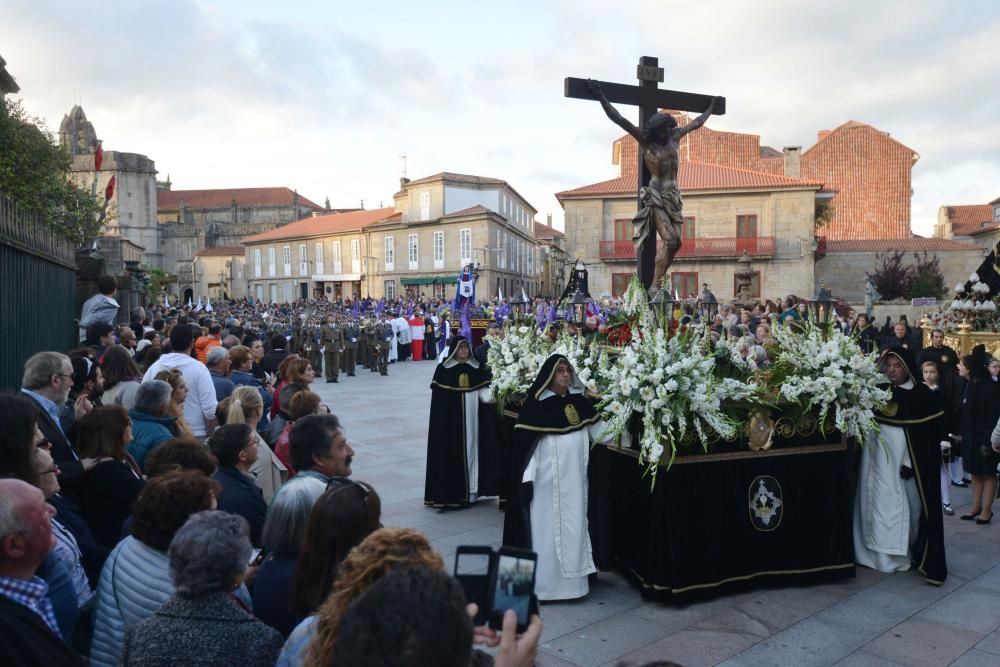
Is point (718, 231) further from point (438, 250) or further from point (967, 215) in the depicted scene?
point (967, 215)

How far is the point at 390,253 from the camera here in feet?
186

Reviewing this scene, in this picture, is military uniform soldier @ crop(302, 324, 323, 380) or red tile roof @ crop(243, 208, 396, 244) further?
red tile roof @ crop(243, 208, 396, 244)

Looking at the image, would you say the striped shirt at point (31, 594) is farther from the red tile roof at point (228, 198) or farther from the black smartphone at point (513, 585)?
the red tile roof at point (228, 198)

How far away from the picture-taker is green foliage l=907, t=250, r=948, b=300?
3325cm

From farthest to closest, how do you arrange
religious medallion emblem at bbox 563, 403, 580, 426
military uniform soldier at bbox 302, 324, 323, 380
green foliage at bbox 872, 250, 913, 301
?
green foliage at bbox 872, 250, 913, 301, military uniform soldier at bbox 302, 324, 323, 380, religious medallion emblem at bbox 563, 403, 580, 426

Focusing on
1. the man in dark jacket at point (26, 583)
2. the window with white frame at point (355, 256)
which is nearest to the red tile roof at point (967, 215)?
the window with white frame at point (355, 256)

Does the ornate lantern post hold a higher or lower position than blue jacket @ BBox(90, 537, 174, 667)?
higher

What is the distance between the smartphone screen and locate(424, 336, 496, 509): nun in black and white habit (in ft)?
20.6

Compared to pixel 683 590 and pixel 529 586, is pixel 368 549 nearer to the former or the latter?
pixel 529 586

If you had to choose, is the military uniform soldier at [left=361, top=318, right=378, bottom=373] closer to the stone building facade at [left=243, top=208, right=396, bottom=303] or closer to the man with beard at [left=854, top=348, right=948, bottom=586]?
the man with beard at [left=854, top=348, right=948, bottom=586]

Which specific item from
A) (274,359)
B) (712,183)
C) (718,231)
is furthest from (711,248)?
(274,359)

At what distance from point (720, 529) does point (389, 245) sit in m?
52.9


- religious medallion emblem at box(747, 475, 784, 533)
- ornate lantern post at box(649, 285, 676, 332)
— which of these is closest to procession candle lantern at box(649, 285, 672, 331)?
ornate lantern post at box(649, 285, 676, 332)

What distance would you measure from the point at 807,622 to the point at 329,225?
6206cm
